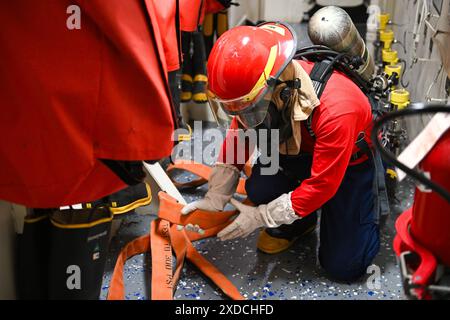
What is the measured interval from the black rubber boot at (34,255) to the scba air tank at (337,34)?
3.90ft

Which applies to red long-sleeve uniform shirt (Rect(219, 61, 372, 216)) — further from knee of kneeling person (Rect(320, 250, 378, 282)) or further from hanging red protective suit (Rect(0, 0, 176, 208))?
hanging red protective suit (Rect(0, 0, 176, 208))

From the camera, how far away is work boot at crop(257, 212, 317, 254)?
2021mm

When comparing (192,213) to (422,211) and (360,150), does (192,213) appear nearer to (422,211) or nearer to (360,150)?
(360,150)

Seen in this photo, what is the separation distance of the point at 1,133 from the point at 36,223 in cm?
29

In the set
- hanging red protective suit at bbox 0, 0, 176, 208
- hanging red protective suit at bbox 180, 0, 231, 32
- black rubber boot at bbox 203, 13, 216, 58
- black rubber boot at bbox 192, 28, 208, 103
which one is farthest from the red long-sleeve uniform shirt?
black rubber boot at bbox 203, 13, 216, 58

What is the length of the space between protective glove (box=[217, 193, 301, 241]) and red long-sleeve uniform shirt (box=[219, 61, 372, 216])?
3cm

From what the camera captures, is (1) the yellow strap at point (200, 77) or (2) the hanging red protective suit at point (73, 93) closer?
(2) the hanging red protective suit at point (73, 93)

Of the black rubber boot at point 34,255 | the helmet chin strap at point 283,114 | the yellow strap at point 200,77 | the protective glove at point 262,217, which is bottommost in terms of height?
the protective glove at point 262,217

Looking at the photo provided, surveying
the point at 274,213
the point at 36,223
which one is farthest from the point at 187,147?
the point at 36,223

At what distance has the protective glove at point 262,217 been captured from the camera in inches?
68.0

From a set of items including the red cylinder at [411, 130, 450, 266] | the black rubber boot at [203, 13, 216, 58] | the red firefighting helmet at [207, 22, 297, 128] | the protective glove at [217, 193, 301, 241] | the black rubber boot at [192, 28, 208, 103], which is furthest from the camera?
the black rubber boot at [203, 13, 216, 58]

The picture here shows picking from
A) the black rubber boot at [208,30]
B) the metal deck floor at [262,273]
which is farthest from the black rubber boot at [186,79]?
the metal deck floor at [262,273]

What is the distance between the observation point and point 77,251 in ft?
3.98

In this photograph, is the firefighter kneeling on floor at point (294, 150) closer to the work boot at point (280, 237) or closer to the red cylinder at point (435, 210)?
the work boot at point (280, 237)
